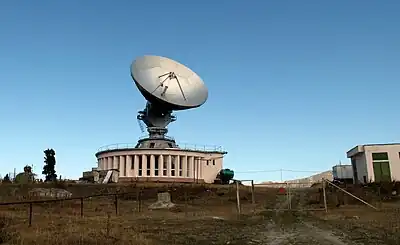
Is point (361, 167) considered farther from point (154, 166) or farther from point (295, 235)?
point (295, 235)

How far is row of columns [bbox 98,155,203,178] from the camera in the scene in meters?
68.0

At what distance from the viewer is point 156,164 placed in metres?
68.7

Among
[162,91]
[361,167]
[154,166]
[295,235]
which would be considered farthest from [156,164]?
[295,235]

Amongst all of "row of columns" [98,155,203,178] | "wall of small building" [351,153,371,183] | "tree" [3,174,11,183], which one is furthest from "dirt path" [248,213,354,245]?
"row of columns" [98,155,203,178]

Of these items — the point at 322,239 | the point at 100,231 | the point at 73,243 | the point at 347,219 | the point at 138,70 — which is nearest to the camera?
the point at 73,243

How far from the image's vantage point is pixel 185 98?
62.5m

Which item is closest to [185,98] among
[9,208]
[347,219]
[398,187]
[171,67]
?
[171,67]

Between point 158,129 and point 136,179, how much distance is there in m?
8.56

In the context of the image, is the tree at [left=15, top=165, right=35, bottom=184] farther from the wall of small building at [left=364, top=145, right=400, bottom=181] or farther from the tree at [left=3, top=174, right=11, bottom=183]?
the wall of small building at [left=364, top=145, right=400, bottom=181]

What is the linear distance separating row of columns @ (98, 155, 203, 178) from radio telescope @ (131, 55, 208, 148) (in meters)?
2.21

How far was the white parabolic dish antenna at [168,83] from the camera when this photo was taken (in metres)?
59.4

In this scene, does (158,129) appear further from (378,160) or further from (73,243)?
(73,243)

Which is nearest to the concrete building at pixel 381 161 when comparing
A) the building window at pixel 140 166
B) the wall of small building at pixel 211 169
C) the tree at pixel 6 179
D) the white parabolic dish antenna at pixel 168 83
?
the white parabolic dish antenna at pixel 168 83

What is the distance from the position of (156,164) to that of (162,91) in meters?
14.0
